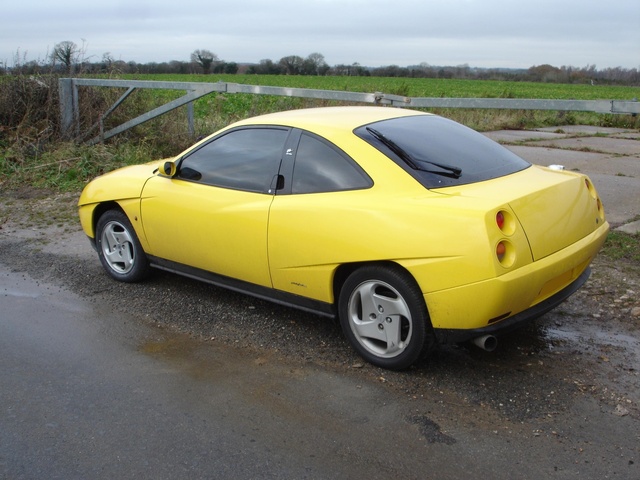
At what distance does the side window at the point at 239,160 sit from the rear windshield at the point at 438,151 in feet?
2.24

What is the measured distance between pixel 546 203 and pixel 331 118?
160cm

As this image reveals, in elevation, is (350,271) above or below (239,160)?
below

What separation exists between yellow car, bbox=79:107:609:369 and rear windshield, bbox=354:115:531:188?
0.01 m

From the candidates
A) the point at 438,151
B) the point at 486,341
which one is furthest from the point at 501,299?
the point at 438,151

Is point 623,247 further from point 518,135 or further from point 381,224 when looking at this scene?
point 518,135

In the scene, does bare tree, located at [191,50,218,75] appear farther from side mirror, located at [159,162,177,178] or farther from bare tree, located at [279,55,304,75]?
side mirror, located at [159,162,177,178]

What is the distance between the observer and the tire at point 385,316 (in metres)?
4.05

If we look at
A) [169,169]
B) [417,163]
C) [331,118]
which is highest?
[331,118]

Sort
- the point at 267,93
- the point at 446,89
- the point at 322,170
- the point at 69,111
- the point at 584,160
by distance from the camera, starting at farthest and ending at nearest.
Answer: the point at 446,89 < the point at 69,111 < the point at 584,160 < the point at 267,93 < the point at 322,170

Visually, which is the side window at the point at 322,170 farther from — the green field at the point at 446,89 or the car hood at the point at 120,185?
the green field at the point at 446,89

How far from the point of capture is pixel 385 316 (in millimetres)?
4219

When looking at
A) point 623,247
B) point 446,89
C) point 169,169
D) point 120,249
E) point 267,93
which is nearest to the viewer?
point 169,169

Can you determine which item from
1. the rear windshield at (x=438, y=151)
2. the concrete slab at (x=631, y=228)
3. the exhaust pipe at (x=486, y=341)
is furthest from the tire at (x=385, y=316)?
the concrete slab at (x=631, y=228)

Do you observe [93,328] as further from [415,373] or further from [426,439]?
[426,439]
